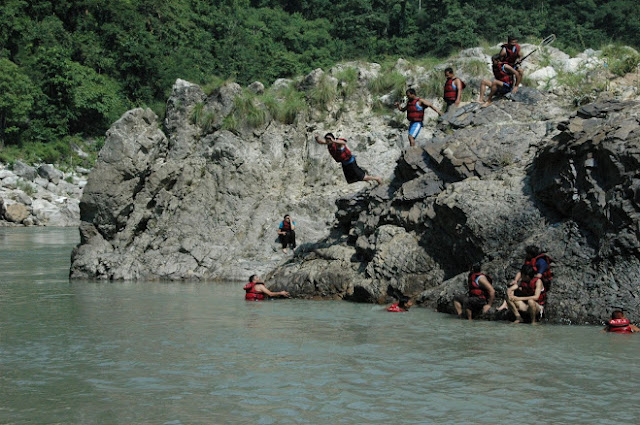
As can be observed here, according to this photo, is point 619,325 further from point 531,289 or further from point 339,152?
point 339,152

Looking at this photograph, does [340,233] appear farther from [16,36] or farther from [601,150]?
[16,36]

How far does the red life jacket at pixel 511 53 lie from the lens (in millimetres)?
17094

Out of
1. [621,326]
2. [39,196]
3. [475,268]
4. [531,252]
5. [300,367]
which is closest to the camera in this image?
[300,367]

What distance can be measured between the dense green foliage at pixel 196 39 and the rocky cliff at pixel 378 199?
30112 mm

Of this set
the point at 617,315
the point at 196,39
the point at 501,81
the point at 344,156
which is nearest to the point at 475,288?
the point at 617,315

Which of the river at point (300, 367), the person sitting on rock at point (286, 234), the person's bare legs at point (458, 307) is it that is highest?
the person sitting on rock at point (286, 234)

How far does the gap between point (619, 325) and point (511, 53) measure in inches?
329

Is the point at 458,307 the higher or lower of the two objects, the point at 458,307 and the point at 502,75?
the lower

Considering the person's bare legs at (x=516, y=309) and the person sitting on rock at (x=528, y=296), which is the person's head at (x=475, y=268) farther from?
the person's bare legs at (x=516, y=309)

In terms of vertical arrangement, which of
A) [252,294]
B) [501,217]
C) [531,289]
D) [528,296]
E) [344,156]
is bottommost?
[252,294]

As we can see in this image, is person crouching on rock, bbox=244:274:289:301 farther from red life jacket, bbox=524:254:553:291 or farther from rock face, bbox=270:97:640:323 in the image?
red life jacket, bbox=524:254:553:291

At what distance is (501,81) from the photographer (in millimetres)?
17234

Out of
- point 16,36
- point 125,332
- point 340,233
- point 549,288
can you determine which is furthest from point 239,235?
point 16,36

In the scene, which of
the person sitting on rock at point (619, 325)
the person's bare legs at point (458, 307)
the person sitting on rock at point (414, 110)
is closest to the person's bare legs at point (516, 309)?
the person's bare legs at point (458, 307)
